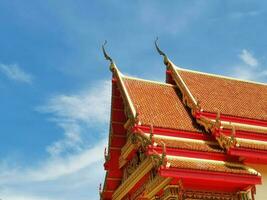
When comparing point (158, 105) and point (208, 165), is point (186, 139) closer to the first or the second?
point (208, 165)

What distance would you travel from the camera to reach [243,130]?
1302 centimetres

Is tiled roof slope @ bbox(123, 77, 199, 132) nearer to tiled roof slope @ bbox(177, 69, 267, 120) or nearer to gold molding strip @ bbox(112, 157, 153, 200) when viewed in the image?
tiled roof slope @ bbox(177, 69, 267, 120)

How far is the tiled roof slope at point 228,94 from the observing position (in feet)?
46.6

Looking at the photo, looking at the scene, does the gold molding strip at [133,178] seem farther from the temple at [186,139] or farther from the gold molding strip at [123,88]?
the gold molding strip at [123,88]

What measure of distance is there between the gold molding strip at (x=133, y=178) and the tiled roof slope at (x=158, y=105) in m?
1.10

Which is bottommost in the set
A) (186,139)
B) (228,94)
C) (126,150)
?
(186,139)

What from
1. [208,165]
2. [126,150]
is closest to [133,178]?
[126,150]

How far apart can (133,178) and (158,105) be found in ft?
7.80

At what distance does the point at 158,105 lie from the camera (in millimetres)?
14523

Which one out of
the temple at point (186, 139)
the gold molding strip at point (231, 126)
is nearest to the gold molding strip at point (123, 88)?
the temple at point (186, 139)

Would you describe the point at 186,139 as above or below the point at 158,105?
below

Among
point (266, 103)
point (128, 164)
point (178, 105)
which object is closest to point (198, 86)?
point (178, 105)

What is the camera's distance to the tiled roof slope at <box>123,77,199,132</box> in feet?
43.5

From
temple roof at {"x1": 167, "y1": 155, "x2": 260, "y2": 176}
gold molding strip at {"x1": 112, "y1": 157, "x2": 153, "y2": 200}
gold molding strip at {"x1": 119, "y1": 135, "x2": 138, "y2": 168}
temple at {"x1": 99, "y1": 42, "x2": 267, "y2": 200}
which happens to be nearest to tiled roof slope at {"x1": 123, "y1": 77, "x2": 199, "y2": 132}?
temple at {"x1": 99, "y1": 42, "x2": 267, "y2": 200}
